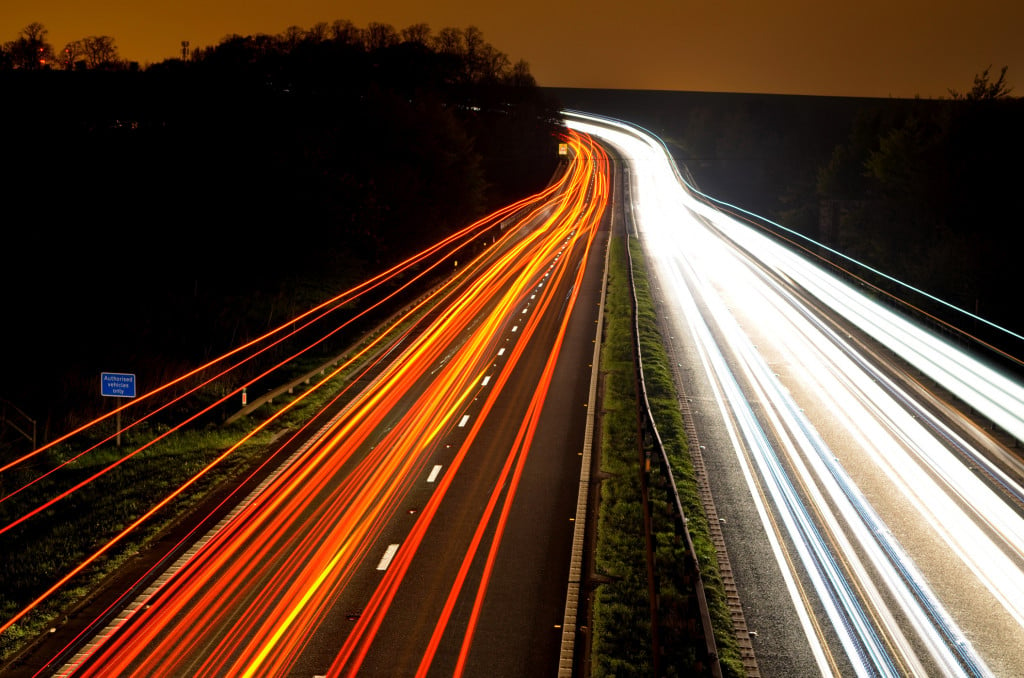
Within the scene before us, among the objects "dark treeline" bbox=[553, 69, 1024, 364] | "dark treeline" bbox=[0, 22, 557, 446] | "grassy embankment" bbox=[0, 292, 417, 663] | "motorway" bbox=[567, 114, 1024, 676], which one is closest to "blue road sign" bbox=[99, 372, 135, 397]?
"grassy embankment" bbox=[0, 292, 417, 663]

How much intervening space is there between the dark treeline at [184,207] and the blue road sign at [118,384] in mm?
3446

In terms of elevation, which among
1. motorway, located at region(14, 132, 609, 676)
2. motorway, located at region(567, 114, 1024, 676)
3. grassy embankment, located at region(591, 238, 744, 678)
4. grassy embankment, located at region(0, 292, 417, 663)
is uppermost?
motorway, located at region(567, 114, 1024, 676)

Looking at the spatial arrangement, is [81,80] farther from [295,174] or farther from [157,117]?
[295,174]

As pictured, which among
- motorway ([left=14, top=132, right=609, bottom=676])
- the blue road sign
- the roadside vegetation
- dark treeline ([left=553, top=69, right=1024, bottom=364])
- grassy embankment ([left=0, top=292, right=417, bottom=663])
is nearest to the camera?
motorway ([left=14, top=132, right=609, bottom=676])

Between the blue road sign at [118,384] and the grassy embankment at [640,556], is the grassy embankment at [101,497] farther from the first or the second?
the grassy embankment at [640,556]

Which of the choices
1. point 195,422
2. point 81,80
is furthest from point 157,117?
point 195,422

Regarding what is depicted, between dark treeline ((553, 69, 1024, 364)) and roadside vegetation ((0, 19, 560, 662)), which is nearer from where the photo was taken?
roadside vegetation ((0, 19, 560, 662))

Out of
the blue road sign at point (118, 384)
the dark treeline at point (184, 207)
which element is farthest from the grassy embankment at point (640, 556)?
the dark treeline at point (184, 207)

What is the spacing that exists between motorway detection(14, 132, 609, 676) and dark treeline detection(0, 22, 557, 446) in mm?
9366

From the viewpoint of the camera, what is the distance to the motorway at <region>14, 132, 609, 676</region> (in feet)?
39.4

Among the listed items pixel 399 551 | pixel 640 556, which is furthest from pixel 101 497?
pixel 640 556

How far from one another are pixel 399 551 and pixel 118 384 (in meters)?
9.79

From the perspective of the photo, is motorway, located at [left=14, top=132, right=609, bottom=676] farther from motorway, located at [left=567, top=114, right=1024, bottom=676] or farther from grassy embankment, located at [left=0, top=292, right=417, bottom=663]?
motorway, located at [left=567, top=114, right=1024, bottom=676]

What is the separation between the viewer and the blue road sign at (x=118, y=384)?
2094 cm
